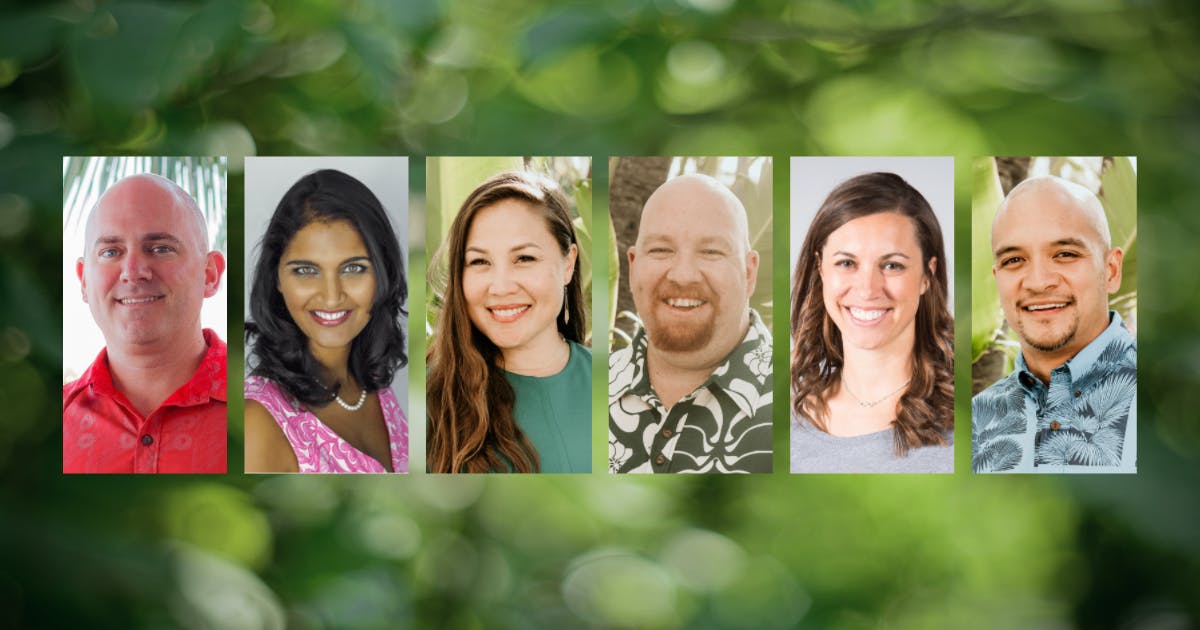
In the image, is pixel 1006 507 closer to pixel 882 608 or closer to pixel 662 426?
pixel 882 608

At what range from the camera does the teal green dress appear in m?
1.85

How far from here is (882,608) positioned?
1860mm

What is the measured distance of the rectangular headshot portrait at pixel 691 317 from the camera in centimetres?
183

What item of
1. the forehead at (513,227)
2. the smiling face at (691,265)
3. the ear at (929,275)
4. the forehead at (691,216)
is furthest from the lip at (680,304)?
the ear at (929,275)

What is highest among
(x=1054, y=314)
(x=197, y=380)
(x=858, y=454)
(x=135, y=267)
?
(x=135, y=267)

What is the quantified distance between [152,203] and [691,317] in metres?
1.01

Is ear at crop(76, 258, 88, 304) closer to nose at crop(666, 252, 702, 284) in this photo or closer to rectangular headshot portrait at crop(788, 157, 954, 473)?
nose at crop(666, 252, 702, 284)

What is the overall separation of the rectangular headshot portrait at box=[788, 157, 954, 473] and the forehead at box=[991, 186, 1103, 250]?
11 centimetres

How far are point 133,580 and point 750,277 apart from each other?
1266 mm

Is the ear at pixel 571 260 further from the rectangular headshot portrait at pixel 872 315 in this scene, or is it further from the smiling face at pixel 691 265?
the rectangular headshot portrait at pixel 872 315

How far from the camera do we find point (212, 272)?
1.86 m

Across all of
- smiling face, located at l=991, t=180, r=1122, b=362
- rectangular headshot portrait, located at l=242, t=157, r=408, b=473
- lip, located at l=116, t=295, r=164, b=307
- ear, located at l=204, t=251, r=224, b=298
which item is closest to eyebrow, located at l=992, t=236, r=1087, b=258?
smiling face, located at l=991, t=180, r=1122, b=362

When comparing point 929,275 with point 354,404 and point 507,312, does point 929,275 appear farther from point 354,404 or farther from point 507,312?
point 354,404

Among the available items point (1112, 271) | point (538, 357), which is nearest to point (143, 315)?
point (538, 357)
